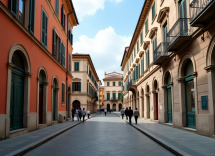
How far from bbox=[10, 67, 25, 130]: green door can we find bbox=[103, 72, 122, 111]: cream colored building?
7616cm

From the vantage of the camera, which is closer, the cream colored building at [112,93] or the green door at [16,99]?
the green door at [16,99]

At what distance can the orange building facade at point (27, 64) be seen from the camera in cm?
965

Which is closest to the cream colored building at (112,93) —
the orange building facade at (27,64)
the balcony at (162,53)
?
the orange building facade at (27,64)

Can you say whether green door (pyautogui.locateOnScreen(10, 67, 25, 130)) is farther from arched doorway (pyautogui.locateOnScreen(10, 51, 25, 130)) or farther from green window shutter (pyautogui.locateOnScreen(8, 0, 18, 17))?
green window shutter (pyautogui.locateOnScreen(8, 0, 18, 17))

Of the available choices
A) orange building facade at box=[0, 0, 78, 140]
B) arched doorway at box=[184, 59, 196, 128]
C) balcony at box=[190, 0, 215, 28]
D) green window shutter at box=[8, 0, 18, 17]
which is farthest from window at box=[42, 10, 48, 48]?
balcony at box=[190, 0, 215, 28]

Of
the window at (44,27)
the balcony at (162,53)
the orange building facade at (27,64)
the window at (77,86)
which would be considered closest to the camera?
the orange building facade at (27,64)

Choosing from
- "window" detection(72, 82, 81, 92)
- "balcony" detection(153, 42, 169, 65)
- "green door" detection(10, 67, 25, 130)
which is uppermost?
"balcony" detection(153, 42, 169, 65)

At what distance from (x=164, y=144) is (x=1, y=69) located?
279 inches

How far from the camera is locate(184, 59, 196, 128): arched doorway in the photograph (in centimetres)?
1260

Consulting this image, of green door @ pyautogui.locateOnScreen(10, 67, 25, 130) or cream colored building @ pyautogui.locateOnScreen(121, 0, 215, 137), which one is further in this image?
green door @ pyautogui.locateOnScreen(10, 67, 25, 130)

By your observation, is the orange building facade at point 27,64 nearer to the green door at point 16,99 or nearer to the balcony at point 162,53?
the green door at point 16,99

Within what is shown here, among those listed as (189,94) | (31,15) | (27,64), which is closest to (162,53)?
(189,94)

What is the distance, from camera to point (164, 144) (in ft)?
27.0

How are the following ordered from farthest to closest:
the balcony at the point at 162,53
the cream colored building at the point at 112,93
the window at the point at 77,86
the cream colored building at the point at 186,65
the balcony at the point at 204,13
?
the cream colored building at the point at 112,93
the window at the point at 77,86
the balcony at the point at 162,53
the cream colored building at the point at 186,65
the balcony at the point at 204,13
